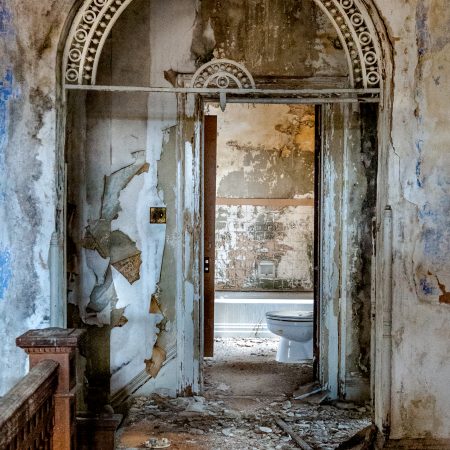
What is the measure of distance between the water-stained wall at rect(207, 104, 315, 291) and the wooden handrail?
552 centimetres

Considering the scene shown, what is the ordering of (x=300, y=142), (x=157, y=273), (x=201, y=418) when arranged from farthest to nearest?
1. (x=300, y=142)
2. (x=157, y=273)
3. (x=201, y=418)

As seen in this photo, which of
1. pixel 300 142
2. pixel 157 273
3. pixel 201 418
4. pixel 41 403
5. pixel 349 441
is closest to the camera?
pixel 41 403

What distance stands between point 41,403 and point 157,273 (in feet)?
7.23

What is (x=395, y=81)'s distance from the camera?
3.33 meters

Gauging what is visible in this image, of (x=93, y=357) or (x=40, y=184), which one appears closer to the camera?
(x=40, y=184)

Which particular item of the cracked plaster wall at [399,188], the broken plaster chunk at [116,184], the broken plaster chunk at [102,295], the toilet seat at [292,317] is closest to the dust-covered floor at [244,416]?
the toilet seat at [292,317]

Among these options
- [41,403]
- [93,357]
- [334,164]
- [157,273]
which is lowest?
[93,357]

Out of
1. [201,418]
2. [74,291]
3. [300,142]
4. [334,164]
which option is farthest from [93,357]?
[300,142]

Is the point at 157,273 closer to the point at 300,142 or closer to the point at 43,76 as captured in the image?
the point at 43,76

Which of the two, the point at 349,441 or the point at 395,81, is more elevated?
the point at 395,81

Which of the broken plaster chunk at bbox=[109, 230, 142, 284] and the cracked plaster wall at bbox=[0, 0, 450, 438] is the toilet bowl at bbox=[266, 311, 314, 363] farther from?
the cracked plaster wall at bbox=[0, 0, 450, 438]

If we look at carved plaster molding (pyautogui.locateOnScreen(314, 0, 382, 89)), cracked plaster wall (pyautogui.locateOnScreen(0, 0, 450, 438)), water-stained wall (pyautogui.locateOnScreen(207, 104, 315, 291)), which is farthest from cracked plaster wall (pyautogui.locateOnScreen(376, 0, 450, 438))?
water-stained wall (pyautogui.locateOnScreen(207, 104, 315, 291))

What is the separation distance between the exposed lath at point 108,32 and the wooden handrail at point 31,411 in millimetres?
1648

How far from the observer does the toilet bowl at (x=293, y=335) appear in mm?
5883
